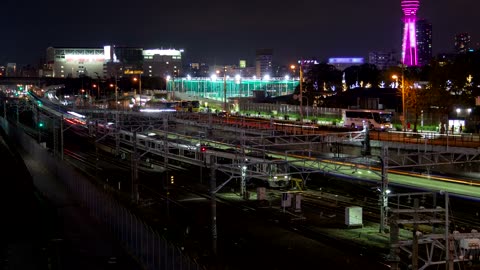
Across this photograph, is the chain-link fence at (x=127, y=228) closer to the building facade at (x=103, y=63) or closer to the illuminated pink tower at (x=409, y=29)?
the illuminated pink tower at (x=409, y=29)

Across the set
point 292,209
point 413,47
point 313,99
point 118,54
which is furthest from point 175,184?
point 118,54

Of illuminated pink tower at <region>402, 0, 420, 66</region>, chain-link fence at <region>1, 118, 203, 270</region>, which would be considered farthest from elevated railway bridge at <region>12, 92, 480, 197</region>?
illuminated pink tower at <region>402, 0, 420, 66</region>

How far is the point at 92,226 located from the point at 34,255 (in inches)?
88.4

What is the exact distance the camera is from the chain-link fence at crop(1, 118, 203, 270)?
13.3 metres

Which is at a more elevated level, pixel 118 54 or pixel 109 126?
pixel 118 54

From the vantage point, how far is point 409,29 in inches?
4296

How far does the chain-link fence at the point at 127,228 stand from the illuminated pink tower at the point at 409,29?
290 feet

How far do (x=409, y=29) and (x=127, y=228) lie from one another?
326ft

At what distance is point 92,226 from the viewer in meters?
20.9

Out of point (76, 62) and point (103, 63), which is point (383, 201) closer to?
point (103, 63)

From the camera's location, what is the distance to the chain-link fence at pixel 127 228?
1330 centimetres

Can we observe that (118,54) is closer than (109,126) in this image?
No

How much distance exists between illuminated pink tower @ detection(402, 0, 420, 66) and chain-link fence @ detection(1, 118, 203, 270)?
88.4 m

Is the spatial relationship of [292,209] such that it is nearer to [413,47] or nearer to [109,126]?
[109,126]
